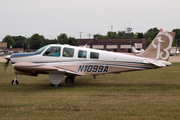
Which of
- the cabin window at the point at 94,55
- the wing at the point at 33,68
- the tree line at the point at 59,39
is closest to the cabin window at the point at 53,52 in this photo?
the wing at the point at 33,68

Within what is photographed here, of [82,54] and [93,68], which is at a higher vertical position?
[82,54]

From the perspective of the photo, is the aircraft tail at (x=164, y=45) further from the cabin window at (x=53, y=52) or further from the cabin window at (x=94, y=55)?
the cabin window at (x=53, y=52)

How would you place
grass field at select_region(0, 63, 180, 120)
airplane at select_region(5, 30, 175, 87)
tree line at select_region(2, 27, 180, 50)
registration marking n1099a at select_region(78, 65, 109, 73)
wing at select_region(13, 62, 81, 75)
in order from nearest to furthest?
grass field at select_region(0, 63, 180, 120), wing at select_region(13, 62, 81, 75), airplane at select_region(5, 30, 175, 87), registration marking n1099a at select_region(78, 65, 109, 73), tree line at select_region(2, 27, 180, 50)

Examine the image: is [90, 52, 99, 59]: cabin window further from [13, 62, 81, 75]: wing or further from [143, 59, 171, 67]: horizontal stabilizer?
[143, 59, 171, 67]: horizontal stabilizer

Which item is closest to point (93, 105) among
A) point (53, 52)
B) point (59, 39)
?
point (53, 52)

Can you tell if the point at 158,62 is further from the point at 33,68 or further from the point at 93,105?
the point at 33,68

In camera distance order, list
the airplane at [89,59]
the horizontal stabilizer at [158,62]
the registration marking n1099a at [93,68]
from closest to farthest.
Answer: the horizontal stabilizer at [158,62], the airplane at [89,59], the registration marking n1099a at [93,68]

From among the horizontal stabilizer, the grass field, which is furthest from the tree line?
the grass field

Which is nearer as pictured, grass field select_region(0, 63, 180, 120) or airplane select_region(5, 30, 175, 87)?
grass field select_region(0, 63, 180, 120)

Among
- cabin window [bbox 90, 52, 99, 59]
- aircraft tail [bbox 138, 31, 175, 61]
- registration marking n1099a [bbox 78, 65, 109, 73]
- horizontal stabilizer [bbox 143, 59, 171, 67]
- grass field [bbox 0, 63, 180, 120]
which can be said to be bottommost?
grass field [bbox 0, 63, 180, 120]

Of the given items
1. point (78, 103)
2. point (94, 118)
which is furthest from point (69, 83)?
point (94, 118)

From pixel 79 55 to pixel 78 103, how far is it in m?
4.08

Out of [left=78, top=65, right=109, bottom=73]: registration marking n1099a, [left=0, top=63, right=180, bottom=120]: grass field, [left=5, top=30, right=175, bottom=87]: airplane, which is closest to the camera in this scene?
[left=0, top=63, right=180, bottom=120]: grass field

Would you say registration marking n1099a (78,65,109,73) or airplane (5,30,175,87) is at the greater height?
airplane (5,30,175,87)
